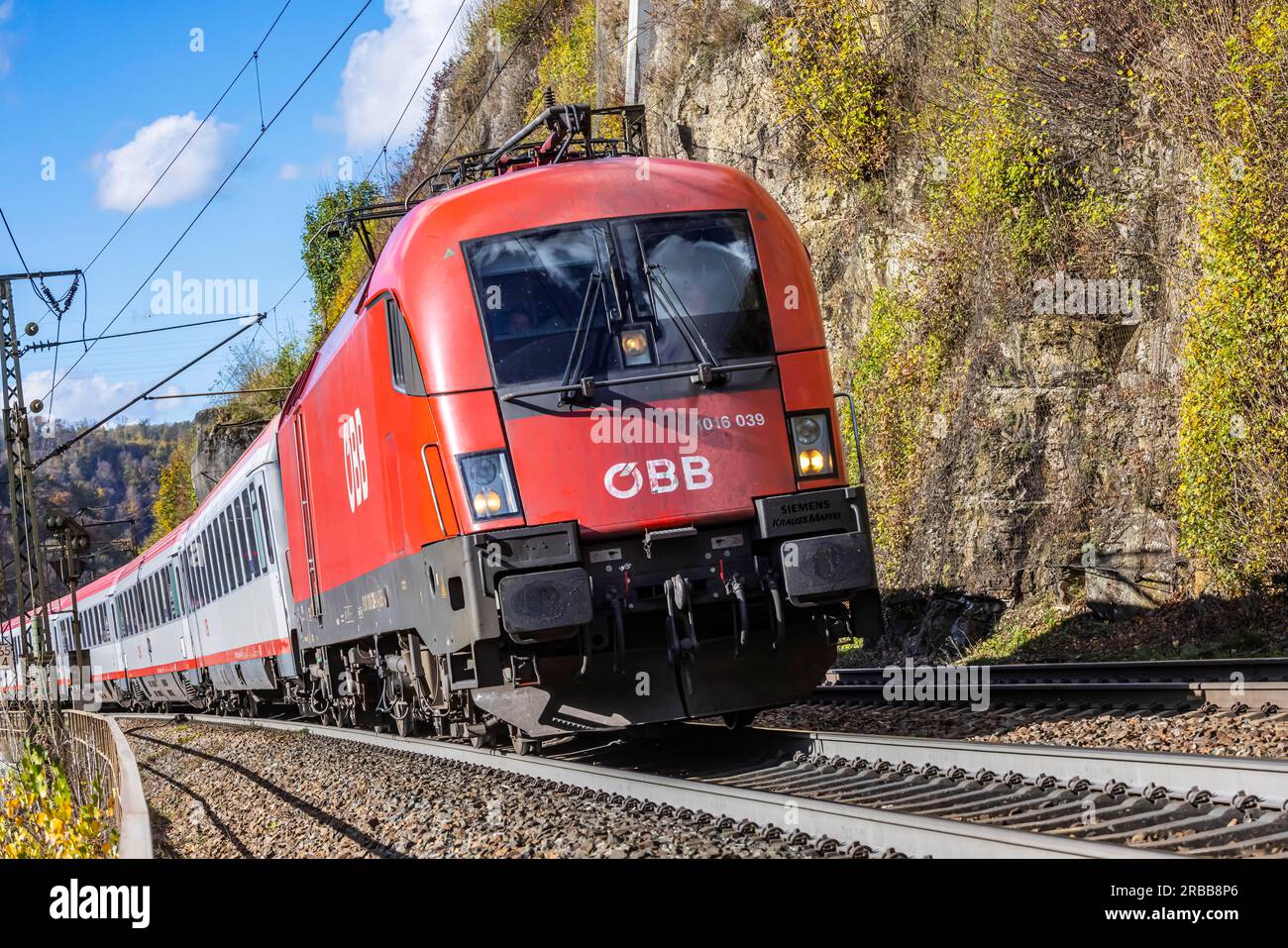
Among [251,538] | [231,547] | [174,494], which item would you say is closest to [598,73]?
[231,547]

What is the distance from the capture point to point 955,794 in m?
6.52

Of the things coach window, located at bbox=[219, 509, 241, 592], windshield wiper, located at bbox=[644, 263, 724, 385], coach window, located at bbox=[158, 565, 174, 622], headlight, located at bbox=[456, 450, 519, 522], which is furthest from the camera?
coach window, located at bbox=[158, 565, 174, 622]

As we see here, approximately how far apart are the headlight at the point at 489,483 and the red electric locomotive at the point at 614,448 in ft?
0.04

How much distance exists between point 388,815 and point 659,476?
2.75m

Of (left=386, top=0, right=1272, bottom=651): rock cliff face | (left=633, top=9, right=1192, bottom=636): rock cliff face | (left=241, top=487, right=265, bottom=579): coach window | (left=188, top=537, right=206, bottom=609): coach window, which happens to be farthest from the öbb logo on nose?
(left=188, top=537, right=206, bottom=609): coach window

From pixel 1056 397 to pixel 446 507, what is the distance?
1005cm

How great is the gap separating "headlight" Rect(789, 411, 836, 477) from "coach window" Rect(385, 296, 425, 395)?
2259mm

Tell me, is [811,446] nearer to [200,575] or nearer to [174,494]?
[200,575]

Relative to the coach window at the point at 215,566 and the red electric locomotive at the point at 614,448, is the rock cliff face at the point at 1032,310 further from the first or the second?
the coach window at the point at 215,566

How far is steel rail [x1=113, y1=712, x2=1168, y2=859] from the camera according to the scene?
4.72 meters

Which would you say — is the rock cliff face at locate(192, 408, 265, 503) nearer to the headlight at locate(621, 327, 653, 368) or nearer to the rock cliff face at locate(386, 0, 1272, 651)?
the rock cliff face at locate(386, 0, 1272, 651)

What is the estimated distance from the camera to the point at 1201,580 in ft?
41.7
